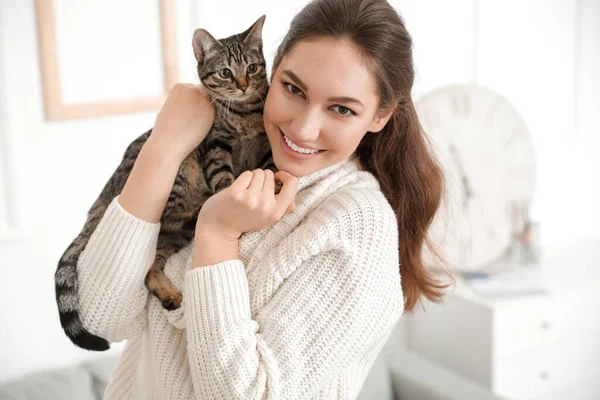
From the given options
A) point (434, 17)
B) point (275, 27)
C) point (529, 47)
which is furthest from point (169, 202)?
point (529, 47)

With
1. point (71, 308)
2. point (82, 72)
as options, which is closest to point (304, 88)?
point (71, 308)

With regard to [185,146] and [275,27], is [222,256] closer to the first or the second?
[185,146]

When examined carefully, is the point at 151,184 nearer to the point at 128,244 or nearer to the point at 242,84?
the point at 128,244

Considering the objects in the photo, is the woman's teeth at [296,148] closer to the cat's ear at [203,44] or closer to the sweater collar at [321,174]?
the sweater collar at [321,174]

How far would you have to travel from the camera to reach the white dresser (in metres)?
2.65

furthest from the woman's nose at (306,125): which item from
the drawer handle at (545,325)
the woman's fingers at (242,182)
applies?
the drawer handle at (545,325)

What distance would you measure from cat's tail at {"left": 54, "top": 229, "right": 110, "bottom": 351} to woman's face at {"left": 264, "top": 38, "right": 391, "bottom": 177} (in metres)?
0.45

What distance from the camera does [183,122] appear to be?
1.28 meters

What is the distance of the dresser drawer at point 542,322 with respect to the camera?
8.64 ft

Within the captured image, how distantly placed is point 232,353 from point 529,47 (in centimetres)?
267

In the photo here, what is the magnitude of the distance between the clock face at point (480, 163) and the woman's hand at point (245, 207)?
1670 millimetres

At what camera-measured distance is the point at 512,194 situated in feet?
9.46

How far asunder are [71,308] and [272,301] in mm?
385

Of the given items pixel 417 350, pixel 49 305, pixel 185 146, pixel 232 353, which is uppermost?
pixel 185 146
